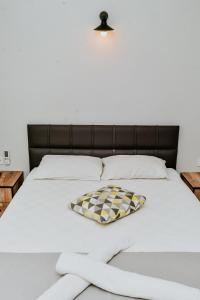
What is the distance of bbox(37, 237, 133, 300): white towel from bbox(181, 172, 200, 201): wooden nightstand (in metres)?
1.32

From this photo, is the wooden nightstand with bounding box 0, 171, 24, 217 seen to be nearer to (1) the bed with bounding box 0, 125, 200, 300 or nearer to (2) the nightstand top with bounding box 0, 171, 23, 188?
(2) the nightstand top with bounding box 0, 171, 23, 188

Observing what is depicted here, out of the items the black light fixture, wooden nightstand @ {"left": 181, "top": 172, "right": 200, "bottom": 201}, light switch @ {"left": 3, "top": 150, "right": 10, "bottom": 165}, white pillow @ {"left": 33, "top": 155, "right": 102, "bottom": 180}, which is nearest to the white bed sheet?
white pillow @ {"left": 33, "top": 155, "right": 102, "bottom": 180}

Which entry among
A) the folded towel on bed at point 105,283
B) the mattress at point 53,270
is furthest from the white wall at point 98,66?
the folded towel on bed at point 105,283

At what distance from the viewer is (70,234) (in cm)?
183

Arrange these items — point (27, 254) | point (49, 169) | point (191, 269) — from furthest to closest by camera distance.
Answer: point (49, 169) → point (27, 254) → point (191, 269)

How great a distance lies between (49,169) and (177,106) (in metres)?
1.35

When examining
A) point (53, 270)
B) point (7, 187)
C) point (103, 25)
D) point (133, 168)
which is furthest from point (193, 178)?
point (53, 270)

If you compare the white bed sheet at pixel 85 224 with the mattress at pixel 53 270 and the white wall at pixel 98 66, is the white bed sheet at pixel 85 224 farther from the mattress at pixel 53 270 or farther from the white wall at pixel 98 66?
the white wall at pixel 98 66

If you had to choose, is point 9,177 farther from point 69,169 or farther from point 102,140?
point 102,140

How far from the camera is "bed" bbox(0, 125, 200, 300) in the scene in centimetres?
153

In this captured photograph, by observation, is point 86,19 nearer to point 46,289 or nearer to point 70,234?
point 70,234

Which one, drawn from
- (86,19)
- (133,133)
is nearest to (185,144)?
(133,133)

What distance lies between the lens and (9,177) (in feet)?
9.51

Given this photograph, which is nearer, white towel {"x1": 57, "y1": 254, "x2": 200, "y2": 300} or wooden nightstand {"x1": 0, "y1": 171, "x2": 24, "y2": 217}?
white towel {"x1": 57, "y1": 254, "x2": 200, "y2": 300}
